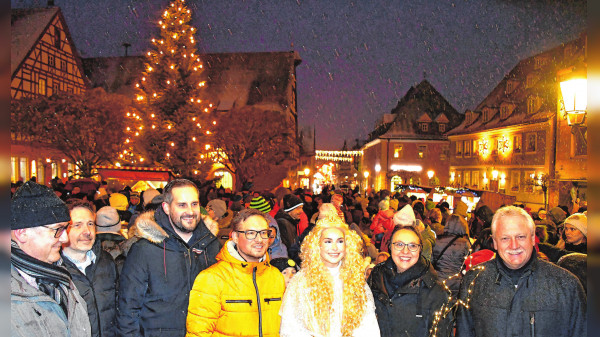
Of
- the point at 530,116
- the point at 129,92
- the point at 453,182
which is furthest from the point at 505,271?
the point at 129,92

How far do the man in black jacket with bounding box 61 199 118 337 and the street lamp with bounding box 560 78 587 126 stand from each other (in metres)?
6.03

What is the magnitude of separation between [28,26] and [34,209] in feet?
128

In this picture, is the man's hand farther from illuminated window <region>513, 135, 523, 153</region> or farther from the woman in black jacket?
illuminated window <region>513, 135, 523, 153</region>

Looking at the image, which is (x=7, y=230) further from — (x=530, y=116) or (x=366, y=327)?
(x=530, y=116)

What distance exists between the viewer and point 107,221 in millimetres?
5070

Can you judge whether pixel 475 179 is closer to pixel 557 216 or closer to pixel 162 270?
pixel 557 216

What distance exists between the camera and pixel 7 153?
1.45 m

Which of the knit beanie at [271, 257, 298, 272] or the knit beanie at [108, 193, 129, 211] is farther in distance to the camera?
the knit beanie at [108, 193, 129, 211]

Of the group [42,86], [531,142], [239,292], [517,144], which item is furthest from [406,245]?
[42,86]

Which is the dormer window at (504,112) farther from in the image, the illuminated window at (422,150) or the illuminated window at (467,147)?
A: the illuminated window at (422,150)

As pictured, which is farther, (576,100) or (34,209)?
(576,100)

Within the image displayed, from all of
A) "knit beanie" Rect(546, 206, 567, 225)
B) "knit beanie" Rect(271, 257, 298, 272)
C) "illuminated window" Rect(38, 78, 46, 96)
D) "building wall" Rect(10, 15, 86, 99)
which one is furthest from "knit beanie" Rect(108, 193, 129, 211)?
"illuminated window" Rect(38, 78, 46, 96)

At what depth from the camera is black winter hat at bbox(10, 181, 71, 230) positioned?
7.99 ft

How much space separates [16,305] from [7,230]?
2.89ft
